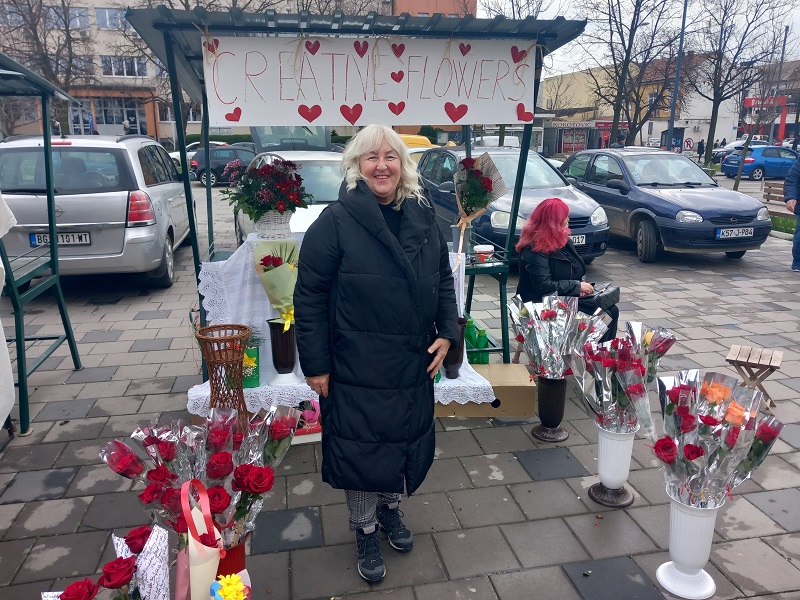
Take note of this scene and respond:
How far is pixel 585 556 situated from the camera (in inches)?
109

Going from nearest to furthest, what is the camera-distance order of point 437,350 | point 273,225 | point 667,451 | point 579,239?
point 667,451, point 437,350, point 273,225, point 579,239

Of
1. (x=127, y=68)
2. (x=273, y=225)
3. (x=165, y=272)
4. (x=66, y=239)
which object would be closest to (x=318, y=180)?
(x=165, y=272)

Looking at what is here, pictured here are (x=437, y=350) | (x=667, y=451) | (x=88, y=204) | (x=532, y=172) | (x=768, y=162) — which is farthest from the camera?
(x=768, y=162)

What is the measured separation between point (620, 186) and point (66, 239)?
7.59 meters

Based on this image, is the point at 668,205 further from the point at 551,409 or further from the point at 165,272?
the point at 165,272

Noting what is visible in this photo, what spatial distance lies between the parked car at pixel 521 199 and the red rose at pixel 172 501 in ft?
17.1

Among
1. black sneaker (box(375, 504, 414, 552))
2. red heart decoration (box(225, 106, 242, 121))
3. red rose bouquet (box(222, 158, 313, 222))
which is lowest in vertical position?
black sneaker (box(375, 504, 414, 552))

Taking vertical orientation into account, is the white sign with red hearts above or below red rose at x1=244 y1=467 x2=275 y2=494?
above

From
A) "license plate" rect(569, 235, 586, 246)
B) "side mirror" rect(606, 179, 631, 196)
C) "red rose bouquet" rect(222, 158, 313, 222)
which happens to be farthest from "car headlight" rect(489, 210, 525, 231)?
"red rose bouquet" rect(222, 158, 313, 222)

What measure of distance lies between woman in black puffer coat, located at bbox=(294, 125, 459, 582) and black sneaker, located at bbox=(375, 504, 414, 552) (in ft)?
0.79

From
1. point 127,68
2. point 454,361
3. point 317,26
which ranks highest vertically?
point 127,68

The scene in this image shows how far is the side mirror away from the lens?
9180 mm

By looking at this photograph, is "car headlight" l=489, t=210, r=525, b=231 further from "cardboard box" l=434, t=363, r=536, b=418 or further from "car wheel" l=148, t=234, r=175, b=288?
"car wheel" l=148, t=234, r=175, b=288

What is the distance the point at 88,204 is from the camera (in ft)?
20.1
